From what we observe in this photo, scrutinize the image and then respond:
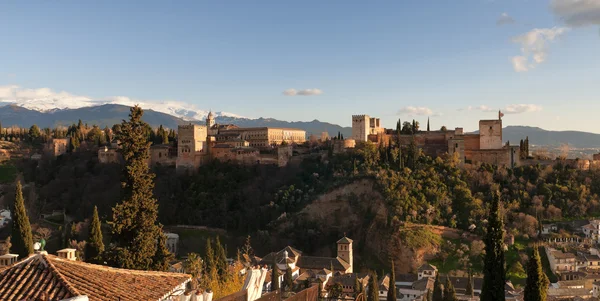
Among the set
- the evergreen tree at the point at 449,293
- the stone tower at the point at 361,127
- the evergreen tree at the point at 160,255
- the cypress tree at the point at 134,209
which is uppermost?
the stone tower at the point at 361,127

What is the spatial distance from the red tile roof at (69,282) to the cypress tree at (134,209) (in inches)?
296

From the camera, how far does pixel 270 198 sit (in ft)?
177

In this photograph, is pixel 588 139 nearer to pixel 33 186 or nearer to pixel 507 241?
pixel 507 241

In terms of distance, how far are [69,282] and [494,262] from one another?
544 inches

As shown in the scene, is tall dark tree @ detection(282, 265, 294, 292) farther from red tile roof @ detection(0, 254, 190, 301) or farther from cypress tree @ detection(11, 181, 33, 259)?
red tile roof @ detection(0, 254, 190, 301)

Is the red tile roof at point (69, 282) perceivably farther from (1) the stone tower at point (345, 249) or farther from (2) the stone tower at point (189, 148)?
(2) the stone tower at point (189, 148)

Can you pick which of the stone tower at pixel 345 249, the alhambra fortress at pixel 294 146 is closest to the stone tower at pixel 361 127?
the alhambra fortress at pixel 294 146

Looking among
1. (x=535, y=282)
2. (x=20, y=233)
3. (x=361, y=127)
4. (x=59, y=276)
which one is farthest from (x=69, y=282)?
(x=361, y=127)

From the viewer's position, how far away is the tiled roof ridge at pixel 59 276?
7.21 meters

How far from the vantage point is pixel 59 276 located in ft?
24.4

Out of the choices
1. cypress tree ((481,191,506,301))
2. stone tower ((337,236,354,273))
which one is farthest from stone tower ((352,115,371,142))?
cypress tree ((481,191,506,301))

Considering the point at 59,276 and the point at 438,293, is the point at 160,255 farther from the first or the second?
the point at 438,293

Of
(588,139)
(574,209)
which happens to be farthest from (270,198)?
(588,139)

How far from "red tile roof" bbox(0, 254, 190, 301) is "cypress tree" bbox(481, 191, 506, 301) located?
1193 centimetres
